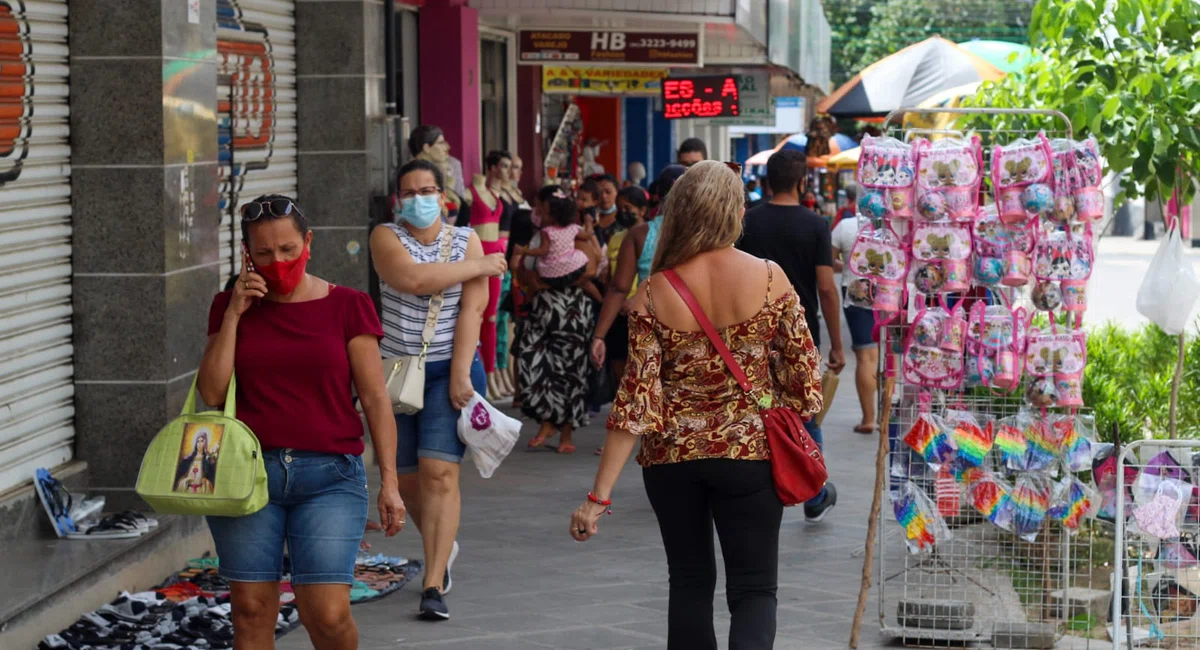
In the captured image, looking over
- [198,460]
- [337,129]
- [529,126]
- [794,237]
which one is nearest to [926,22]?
[529,126]

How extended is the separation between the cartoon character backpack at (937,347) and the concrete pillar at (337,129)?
5.01m

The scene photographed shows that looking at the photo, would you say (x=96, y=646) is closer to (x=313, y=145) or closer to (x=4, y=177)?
(x=4, y=177)

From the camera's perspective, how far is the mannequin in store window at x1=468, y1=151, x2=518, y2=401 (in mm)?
12773

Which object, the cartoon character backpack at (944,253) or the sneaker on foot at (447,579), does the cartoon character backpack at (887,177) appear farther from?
the sneaker on foot at (447,579)

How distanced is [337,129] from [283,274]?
605 cm

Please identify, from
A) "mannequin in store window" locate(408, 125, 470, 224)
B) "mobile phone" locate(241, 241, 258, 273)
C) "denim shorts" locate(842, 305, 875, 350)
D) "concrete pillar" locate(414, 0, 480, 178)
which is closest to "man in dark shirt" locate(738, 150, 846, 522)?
"mannequin in store window" locate(408, 125, 470, 224)

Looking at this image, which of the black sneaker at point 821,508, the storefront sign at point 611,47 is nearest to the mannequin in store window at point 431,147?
the black sneaker at point 821,508

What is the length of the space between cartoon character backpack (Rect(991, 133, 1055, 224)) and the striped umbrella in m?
12.4

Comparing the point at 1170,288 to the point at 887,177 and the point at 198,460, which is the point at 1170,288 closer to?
the point at 887,177

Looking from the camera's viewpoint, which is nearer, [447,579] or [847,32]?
[447,579]

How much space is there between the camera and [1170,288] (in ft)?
22.6

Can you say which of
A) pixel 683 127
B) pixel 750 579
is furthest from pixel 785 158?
pixel 683 127

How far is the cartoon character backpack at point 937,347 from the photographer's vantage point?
6332 mm

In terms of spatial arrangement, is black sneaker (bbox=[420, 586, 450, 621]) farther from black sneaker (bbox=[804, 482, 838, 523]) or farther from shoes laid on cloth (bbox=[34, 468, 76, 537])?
black sneaker (bbox=[804, 482, 838, 523])
